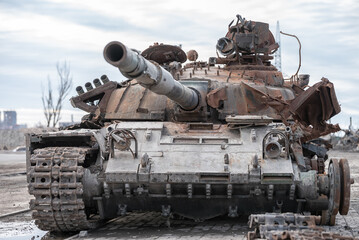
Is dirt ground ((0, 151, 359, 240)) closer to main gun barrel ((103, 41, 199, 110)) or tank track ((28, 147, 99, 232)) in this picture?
tank track ((28, 147, 99, 232))

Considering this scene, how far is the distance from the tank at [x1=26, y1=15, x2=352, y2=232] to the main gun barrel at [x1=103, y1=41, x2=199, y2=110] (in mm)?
34

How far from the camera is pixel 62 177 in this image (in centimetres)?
1059

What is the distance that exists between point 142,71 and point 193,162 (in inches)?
90.8

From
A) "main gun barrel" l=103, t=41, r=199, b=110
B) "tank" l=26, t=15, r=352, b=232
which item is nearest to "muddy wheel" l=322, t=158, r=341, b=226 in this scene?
"tank" l=26, t=15, r=352, b=232

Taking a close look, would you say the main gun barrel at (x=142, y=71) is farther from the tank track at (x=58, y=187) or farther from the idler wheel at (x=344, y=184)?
the idler wheel at (x=344, y=184)

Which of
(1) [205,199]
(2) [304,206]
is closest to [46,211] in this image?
(1) [205,199]

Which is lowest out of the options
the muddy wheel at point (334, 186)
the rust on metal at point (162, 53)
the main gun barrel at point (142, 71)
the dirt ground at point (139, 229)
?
the dirt ground at point (139, 229)

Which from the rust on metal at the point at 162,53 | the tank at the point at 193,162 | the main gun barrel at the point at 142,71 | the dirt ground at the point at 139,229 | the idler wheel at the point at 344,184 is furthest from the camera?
the rust on metal at the point at 162,53

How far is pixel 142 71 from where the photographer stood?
9055 millimetres

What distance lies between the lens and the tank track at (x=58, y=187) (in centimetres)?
1055

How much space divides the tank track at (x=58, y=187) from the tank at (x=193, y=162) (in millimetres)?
17

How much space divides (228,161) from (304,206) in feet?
5.56

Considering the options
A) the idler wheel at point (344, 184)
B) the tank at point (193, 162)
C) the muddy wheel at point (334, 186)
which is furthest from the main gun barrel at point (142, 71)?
the idler wheel at point (344, 184)

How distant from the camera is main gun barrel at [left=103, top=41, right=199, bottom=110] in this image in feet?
27.5
